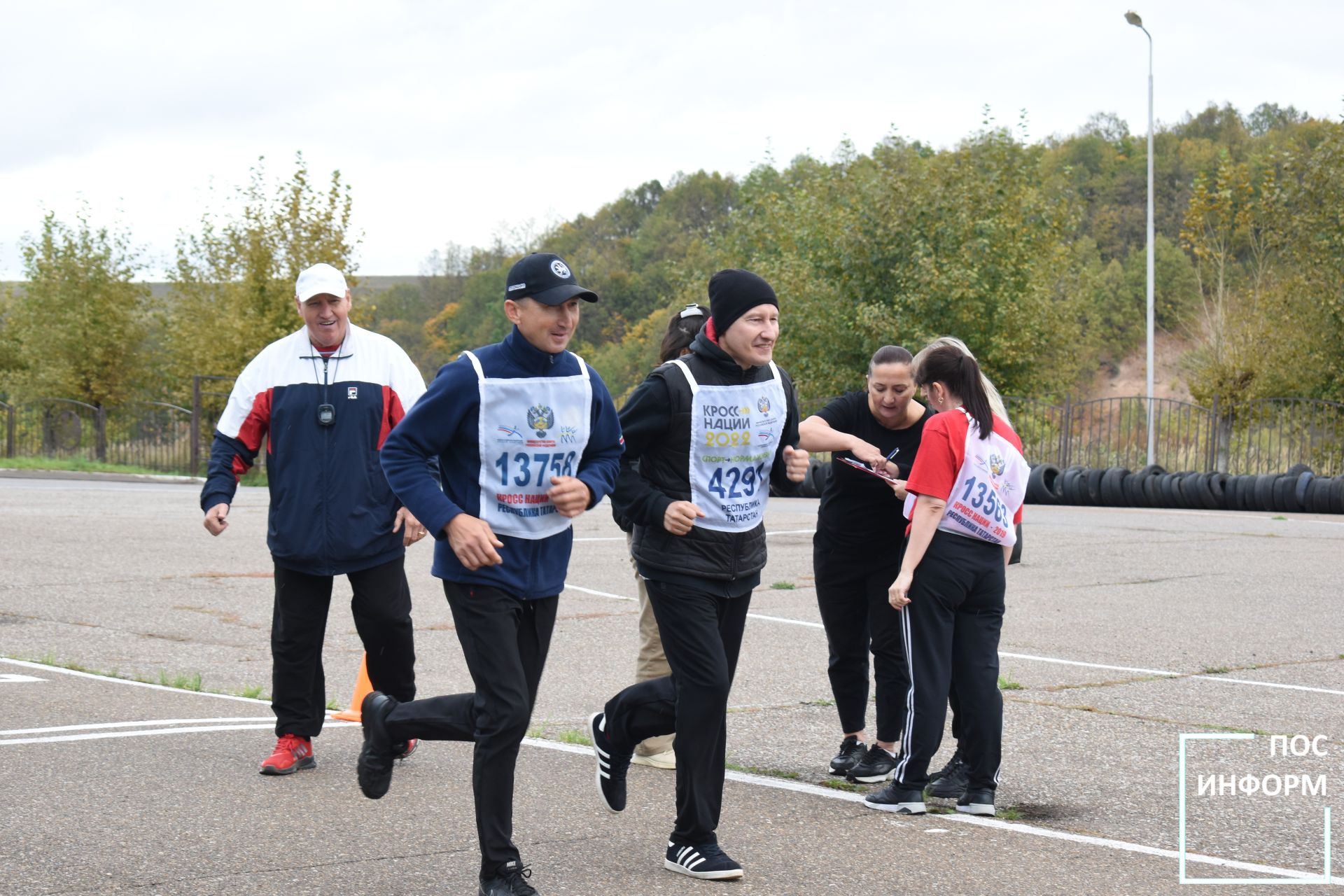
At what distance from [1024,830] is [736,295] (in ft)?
6.89

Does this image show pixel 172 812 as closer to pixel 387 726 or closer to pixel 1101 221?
pixel 387 726

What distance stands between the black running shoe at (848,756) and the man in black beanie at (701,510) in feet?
3.62

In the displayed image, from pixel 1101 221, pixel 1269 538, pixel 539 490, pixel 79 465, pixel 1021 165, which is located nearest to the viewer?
pixel 539 490

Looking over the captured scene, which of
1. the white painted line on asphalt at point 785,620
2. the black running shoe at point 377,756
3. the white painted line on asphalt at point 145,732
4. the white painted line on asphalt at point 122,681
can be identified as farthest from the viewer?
the white painted line on asphalt at point 785,620

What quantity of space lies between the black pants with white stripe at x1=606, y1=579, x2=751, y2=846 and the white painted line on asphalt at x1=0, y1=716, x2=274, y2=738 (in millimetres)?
2658

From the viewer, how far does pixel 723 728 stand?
4.50 m

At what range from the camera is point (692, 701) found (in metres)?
4.45

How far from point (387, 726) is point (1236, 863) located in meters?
2.74

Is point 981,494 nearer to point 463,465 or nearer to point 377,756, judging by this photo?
point 463,465

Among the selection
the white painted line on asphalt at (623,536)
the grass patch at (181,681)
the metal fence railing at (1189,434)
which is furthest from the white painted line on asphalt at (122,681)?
the metal fence railing at (1189,434)

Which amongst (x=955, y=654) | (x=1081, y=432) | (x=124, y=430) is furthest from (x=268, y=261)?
(x=955, y=654)

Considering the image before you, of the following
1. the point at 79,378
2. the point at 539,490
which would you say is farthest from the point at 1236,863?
the point at 79,378

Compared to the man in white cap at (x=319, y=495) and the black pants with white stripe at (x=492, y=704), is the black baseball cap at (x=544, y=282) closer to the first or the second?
the black pants with white stripe at (x=492, y=704)

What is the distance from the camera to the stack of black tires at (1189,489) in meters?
21.2
